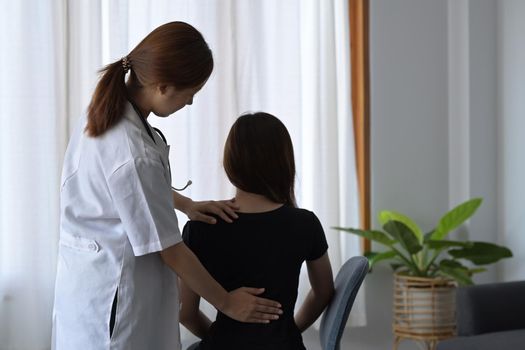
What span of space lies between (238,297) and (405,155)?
7.83 ft

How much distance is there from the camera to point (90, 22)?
10.6 ft

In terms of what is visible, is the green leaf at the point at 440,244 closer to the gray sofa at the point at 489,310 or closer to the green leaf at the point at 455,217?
the green leaf at the point at 455,217

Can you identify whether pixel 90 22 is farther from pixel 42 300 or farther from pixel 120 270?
pixel 120 270

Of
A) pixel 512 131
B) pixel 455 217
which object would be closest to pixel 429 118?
pixel 512 131

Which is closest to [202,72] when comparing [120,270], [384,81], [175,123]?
[120,270]

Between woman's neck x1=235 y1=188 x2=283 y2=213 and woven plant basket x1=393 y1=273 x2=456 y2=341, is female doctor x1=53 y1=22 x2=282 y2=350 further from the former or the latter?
woven plant basket x1=393 y1=273 x2=456 y2=341

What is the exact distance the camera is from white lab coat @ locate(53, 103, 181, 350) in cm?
153

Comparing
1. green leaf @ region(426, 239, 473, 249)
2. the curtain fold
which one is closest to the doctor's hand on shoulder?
the curtain fold

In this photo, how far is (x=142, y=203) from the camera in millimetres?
1521

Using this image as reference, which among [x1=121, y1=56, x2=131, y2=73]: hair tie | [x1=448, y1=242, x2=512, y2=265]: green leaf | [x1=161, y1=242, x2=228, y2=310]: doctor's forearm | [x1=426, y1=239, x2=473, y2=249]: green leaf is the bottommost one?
[x1=448, y1=242, x2=512, y2=265]: green leaf

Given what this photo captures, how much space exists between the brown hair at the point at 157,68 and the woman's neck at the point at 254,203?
1.11 feet

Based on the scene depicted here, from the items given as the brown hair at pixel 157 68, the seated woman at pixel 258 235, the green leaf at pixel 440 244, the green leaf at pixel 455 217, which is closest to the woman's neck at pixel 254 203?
the seated woman at pixel 258 235

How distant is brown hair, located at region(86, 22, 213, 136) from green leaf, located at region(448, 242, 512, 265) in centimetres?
227

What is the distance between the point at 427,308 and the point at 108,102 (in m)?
Answer: 2.26
